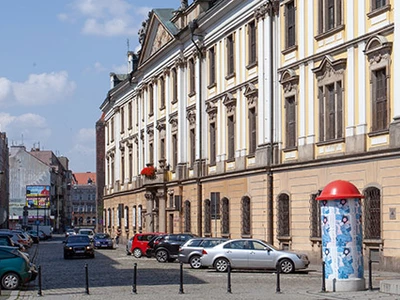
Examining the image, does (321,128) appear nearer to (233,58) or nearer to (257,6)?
(257,6)

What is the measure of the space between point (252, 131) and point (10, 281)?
20.5m

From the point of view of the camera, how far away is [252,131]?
1781 inches

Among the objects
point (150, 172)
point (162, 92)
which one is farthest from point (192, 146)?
point (162, 92)

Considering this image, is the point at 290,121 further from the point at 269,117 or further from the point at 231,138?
the point at 231,138

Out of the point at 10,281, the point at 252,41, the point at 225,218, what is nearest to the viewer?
the point at 10,281

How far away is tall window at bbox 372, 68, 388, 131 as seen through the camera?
A: 32.1m

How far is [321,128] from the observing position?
121ft

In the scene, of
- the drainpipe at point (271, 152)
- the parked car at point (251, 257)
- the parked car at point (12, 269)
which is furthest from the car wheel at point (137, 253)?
the parked car at point (12, 269)

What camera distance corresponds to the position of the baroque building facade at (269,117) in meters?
32.5

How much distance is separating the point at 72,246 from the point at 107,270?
1350cm

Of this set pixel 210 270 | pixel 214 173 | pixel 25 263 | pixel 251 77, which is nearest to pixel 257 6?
pixel 251 77

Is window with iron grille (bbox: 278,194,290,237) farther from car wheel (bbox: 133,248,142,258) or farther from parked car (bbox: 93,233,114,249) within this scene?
parked car (bbox: 93,233,114,249)

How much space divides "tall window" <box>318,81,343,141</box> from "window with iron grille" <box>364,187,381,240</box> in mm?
3584

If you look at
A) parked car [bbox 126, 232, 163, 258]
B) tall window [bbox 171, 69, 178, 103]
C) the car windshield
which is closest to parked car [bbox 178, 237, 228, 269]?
parked car [bbox 126, 232, 163, 258]
